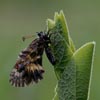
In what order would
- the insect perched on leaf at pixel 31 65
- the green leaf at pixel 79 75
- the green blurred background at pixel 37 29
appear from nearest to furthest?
1. the green leaf at pixel 79 75
2. the insect perched on leaf at pixel 31 65
3. the green blurred background at pixel 37 29

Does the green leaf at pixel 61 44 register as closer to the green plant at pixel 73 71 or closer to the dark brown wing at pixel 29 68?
the green plant at pixel 73 71

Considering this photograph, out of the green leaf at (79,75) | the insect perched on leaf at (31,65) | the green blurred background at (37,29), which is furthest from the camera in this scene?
the green blurred background at (37,29)

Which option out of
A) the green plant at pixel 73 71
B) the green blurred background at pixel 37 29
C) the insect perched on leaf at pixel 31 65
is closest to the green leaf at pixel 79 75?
the green plant at pixel 73 71

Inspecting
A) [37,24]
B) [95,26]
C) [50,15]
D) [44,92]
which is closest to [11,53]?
[44,92]

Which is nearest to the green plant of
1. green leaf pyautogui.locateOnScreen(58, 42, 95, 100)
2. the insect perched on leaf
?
green leaf pyautogui.locateOnScreen(58, 42, 95, 100)

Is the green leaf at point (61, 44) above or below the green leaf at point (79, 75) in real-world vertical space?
above

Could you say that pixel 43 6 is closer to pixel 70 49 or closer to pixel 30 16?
pixel 30 16

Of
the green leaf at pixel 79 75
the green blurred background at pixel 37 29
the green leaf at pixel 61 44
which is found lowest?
the green leaf at pixel 79 75

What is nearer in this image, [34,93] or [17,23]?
[34,93]
